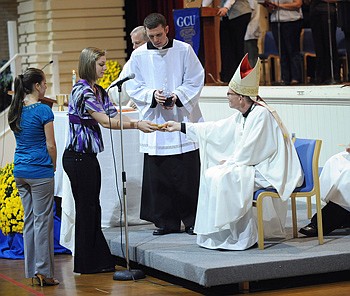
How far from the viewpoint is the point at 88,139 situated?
705 cm

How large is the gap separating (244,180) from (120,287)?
3.68 feet

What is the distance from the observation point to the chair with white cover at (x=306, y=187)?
6734mm

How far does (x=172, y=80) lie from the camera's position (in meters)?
7.70

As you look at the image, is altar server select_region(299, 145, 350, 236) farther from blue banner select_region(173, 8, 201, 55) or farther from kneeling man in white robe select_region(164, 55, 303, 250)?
blue banner select_region(173, 8, 201, 55)

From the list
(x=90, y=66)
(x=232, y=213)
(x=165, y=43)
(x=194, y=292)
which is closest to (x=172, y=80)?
(x=165, y=43)

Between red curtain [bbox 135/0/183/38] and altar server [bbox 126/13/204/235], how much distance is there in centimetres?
627

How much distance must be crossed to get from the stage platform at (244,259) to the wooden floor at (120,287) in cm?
10

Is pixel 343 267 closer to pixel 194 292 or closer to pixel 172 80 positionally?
pixel 194 292

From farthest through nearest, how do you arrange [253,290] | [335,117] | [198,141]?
[335,117]
[198,141]
[253,290]

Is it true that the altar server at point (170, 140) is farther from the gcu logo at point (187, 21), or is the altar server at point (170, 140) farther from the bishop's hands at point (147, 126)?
the gcu logo at point (187, 21)

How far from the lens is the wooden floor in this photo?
646 centimetres

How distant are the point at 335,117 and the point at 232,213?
2.44 meters

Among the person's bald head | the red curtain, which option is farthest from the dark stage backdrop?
the person's bald head

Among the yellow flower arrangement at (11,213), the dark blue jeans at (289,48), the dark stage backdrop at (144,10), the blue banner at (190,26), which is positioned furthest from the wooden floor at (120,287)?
the dark stage backdrop at (144,10)
